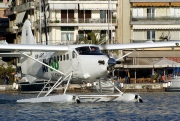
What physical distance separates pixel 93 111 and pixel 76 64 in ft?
15.2

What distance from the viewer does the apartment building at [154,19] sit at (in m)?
88.2

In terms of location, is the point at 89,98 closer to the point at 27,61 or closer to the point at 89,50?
the point at 89,50

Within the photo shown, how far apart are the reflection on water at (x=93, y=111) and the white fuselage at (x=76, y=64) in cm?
156

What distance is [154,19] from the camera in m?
88.4

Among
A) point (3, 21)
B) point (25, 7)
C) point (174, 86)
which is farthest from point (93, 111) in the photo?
point (3, 21)

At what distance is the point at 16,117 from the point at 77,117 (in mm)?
2685

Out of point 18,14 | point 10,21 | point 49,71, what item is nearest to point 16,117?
point 49,71

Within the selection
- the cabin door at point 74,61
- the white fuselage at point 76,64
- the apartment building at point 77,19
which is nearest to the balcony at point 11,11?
the apartment building at point 77,19

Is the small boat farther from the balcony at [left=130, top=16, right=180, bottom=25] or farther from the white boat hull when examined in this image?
the white boat hull

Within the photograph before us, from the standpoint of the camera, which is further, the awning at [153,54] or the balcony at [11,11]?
the balcony at [11,11]

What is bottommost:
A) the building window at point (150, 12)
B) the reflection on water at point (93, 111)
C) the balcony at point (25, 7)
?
the reflection on water at point (93, 111)

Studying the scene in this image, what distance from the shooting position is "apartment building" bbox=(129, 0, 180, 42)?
88.2 m

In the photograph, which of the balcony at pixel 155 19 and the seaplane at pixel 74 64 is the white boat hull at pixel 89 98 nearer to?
the seaplane at pixel 74 64

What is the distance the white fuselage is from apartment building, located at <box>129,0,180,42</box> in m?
38.7
